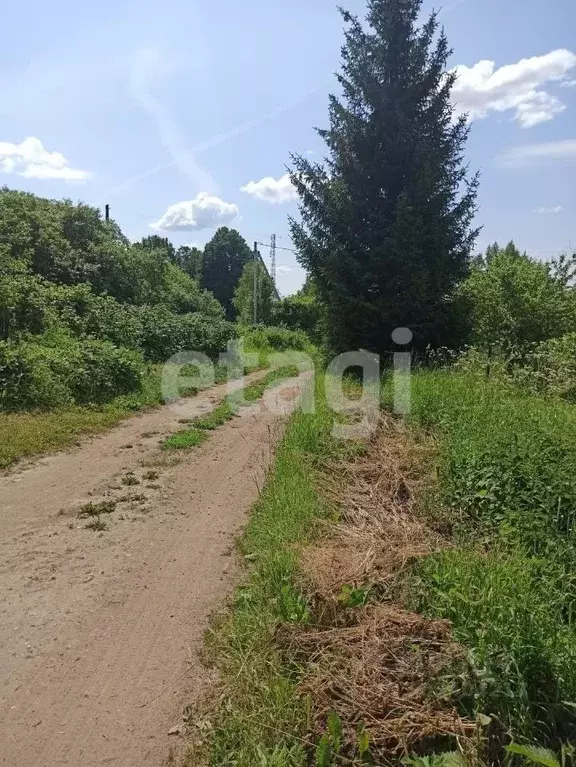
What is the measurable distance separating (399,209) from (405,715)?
32.8ft

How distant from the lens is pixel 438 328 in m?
11.9

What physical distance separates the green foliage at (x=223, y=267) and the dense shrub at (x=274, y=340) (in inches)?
1394

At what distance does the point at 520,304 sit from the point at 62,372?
1110 cm

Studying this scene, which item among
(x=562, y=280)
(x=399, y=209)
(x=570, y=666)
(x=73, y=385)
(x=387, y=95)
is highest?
(x=387, y=95)

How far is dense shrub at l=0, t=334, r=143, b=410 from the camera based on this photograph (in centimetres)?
857

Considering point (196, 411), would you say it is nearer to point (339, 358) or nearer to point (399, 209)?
point (339, 358)

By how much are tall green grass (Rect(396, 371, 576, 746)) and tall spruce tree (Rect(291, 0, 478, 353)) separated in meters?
5.57

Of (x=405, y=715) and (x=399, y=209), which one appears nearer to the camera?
(x=405, y=715)

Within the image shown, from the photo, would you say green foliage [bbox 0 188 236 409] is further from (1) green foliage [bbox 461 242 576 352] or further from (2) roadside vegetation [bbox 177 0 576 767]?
(1) green foliage [bbox 461 242 576 352]

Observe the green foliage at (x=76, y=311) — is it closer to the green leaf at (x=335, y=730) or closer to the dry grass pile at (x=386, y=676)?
the dry grass pile at (x=386, y=676)

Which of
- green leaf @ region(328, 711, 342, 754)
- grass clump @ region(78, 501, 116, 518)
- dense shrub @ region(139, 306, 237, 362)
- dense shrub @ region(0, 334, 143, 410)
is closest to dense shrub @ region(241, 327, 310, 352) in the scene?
dense shrub @ region(139, 306, 237, 362)

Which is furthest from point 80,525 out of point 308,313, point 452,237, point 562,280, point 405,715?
point 308,313

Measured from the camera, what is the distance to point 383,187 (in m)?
12.2

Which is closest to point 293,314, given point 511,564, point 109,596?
point 109,596
